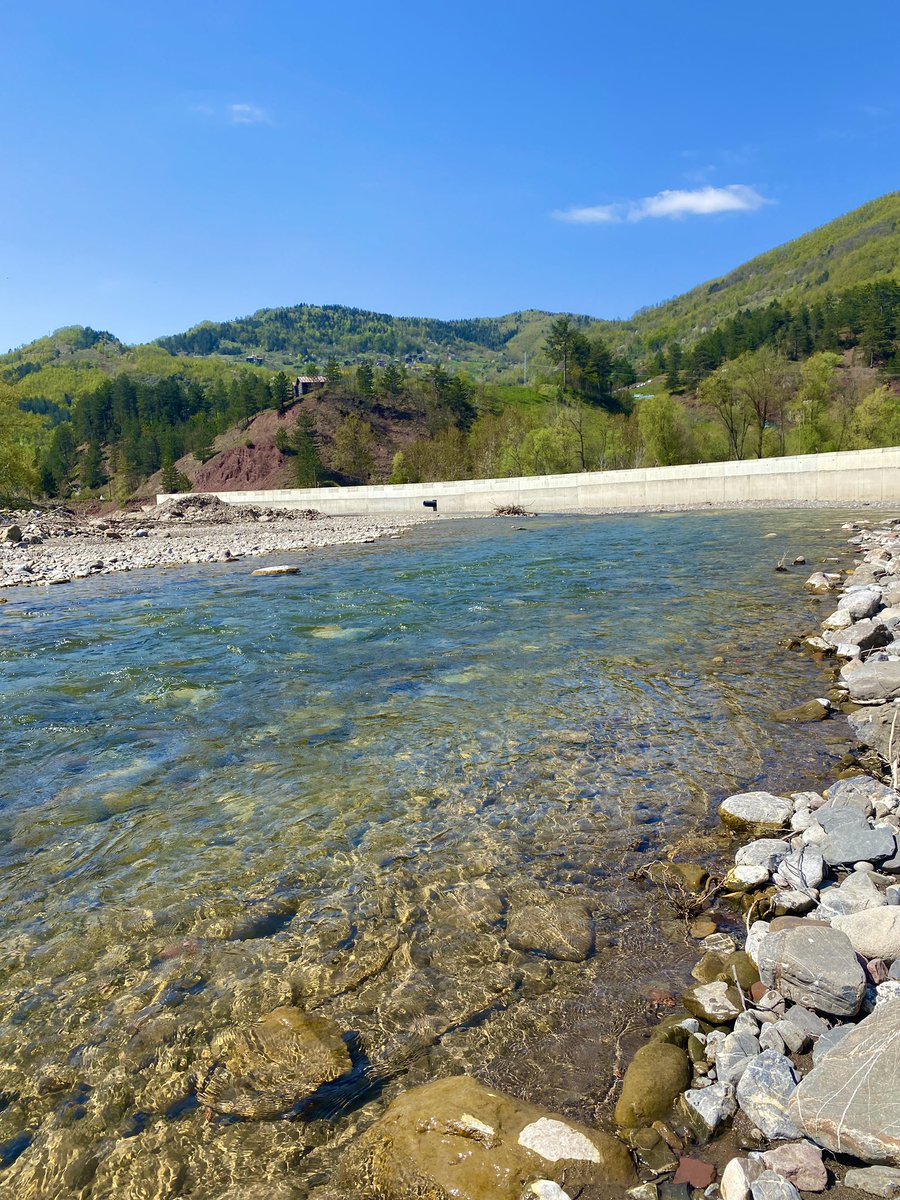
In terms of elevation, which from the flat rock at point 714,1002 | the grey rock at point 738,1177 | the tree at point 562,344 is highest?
the tree at point 562,344

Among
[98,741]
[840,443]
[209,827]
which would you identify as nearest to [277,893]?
[209,827]

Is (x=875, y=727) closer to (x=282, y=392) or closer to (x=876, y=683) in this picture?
(x=876, y=683)

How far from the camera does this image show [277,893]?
16.5 ft

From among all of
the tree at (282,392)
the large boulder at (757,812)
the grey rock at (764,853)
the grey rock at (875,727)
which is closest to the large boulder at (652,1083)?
the grey rock at (764,853)

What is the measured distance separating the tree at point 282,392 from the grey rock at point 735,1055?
136842mm

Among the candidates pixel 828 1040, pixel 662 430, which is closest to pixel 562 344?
pixel 662 430

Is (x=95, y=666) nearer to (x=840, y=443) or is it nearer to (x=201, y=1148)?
(x=201, y=1148)

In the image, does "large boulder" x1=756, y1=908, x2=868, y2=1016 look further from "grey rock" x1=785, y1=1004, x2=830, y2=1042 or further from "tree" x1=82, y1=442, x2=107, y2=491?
"tree" x1=82, y1=442, x2=107, y2=491

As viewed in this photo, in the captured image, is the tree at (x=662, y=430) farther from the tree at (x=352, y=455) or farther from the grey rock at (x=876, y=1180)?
the grey rock at (x=876, y=1180)

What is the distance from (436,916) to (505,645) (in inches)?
308

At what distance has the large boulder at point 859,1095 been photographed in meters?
2.65

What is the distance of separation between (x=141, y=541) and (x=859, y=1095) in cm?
4188

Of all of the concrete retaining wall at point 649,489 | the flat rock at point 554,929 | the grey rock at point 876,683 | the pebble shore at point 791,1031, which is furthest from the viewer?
the concrete retaining wall at point 649,489

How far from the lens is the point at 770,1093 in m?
3.03
